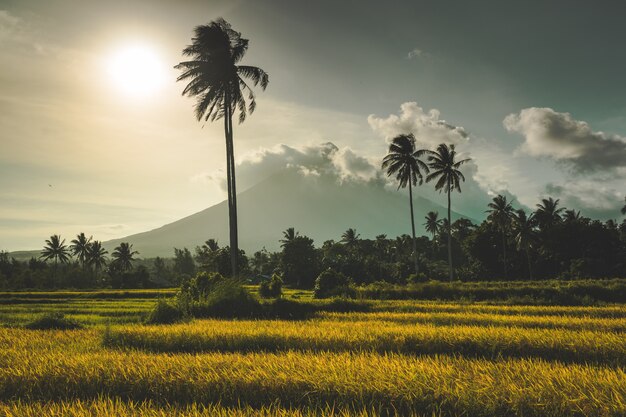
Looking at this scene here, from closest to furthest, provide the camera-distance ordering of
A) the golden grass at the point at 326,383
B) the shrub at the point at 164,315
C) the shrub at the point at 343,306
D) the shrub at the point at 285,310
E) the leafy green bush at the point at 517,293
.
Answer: the golden grass at the point at 326,383
the shrub at the point at 164,315
the shrub at the point at 285,310
the shrub at the point at 343,306
the leafy green bush at the point at 517,293

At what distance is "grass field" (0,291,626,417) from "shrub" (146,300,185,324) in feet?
12.7

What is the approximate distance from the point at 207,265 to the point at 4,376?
5266 cm

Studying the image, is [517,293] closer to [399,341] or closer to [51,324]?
[399,341]

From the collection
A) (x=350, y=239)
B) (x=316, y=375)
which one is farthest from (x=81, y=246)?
(x=316, y=375)

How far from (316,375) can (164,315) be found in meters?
10.8

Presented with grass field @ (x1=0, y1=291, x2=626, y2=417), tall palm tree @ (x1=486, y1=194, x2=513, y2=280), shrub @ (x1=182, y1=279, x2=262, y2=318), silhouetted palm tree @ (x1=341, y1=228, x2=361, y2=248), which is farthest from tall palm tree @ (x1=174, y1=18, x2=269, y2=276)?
silhouetted palm tree @ (x1=341, y1=228, x2=361, y2=248)

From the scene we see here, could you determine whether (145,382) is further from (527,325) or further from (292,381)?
(527,325)

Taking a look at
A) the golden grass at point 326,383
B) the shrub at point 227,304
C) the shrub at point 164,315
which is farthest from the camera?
the shrub at point 227,304

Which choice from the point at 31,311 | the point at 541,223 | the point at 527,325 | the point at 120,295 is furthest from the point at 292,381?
the point at 541,223

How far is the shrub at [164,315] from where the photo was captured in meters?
14.8

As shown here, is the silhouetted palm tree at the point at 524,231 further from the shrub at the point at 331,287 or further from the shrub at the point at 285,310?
the shrub at the point at 285,310

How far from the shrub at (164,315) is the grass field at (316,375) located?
3883mm

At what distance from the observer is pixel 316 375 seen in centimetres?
598

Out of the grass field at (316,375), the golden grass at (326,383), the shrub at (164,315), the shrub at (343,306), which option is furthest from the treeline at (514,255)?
the golden grass at (326,383)
